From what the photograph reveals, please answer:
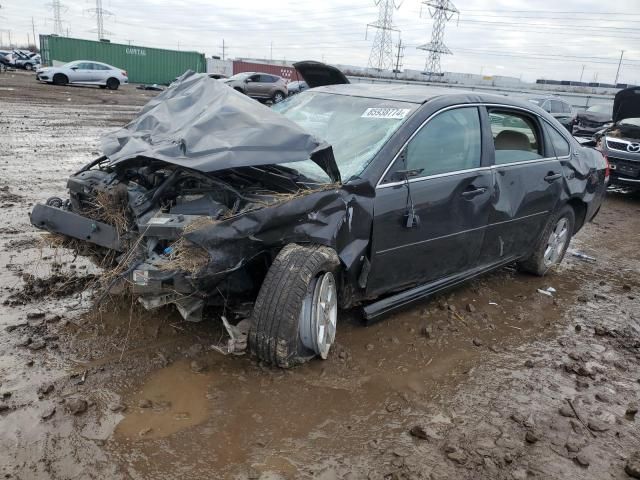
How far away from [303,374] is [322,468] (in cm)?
77

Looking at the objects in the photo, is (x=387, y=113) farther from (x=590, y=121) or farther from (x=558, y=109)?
(x=590, y=121)

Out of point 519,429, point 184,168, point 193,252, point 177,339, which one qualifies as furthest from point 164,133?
point 519,429

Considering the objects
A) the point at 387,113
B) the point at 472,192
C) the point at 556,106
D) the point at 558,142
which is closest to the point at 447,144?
the point at 472,192

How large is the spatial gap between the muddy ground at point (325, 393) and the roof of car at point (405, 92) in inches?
65.9

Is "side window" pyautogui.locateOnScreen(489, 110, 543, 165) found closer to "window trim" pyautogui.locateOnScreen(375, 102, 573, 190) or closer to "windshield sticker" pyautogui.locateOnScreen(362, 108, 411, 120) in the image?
"window trim" pyautogui.locateOnScreen(375, 102, 573, 190)

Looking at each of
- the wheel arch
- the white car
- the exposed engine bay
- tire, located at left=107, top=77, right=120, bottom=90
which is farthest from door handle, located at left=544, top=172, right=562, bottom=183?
tire, located at left=107, top=77, right=120, bottom=90

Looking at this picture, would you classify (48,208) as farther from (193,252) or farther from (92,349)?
(193,252)

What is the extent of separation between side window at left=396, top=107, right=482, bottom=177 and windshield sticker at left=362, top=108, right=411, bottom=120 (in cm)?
18

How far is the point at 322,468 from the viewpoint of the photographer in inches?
98.0

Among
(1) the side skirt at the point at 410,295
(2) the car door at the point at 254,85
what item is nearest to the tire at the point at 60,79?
(2) the car door at the point at 254,85

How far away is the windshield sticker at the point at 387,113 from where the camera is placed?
379cm

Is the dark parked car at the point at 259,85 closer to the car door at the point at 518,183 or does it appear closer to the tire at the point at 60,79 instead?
the tire at the point at 60,79

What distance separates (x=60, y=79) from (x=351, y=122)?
2877cm

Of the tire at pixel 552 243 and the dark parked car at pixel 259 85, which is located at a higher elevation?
the dark parked car at pixel 259 85
